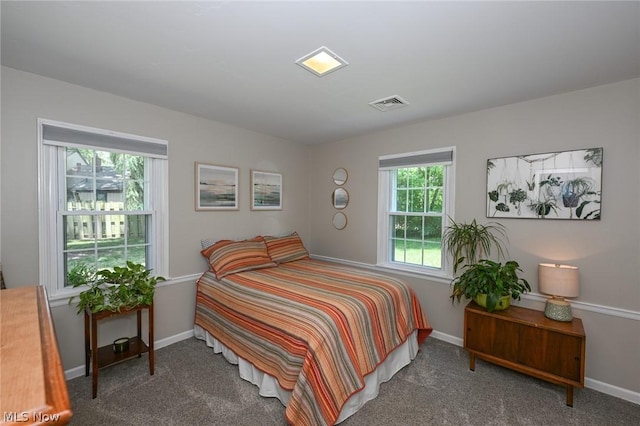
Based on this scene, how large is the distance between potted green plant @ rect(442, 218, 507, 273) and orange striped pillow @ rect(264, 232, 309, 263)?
6.15ft

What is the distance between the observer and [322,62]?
193 centimetres

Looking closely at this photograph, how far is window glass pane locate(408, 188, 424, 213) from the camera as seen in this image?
11.0 ft

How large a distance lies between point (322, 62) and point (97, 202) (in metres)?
2.36

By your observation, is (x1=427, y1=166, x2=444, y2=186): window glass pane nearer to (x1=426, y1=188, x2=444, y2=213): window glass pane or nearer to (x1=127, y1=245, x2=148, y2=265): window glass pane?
(x1=426, y1=188, x2=444, y2=213): window glass pane

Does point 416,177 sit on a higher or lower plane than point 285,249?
higher

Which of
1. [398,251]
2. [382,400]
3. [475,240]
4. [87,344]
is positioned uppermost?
[475,240]

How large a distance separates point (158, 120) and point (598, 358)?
177 inches

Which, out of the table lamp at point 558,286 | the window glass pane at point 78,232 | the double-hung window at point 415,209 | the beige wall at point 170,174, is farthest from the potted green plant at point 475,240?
the window glass pane at point 78,232

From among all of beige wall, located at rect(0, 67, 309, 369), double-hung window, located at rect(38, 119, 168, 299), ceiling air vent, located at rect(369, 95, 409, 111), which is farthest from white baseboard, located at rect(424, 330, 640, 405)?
double-hung window, located at rect(38, 119, 168, 299)

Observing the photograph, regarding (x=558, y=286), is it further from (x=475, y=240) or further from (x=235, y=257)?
(x=235, y=257)

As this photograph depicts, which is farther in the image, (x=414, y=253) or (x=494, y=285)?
(x=414, y=253)

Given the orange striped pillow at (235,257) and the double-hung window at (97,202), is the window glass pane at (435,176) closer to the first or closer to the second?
the orange striped pillow at (235,257)

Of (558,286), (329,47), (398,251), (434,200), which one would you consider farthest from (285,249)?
(558,286)

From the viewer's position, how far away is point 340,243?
13.3 ft
